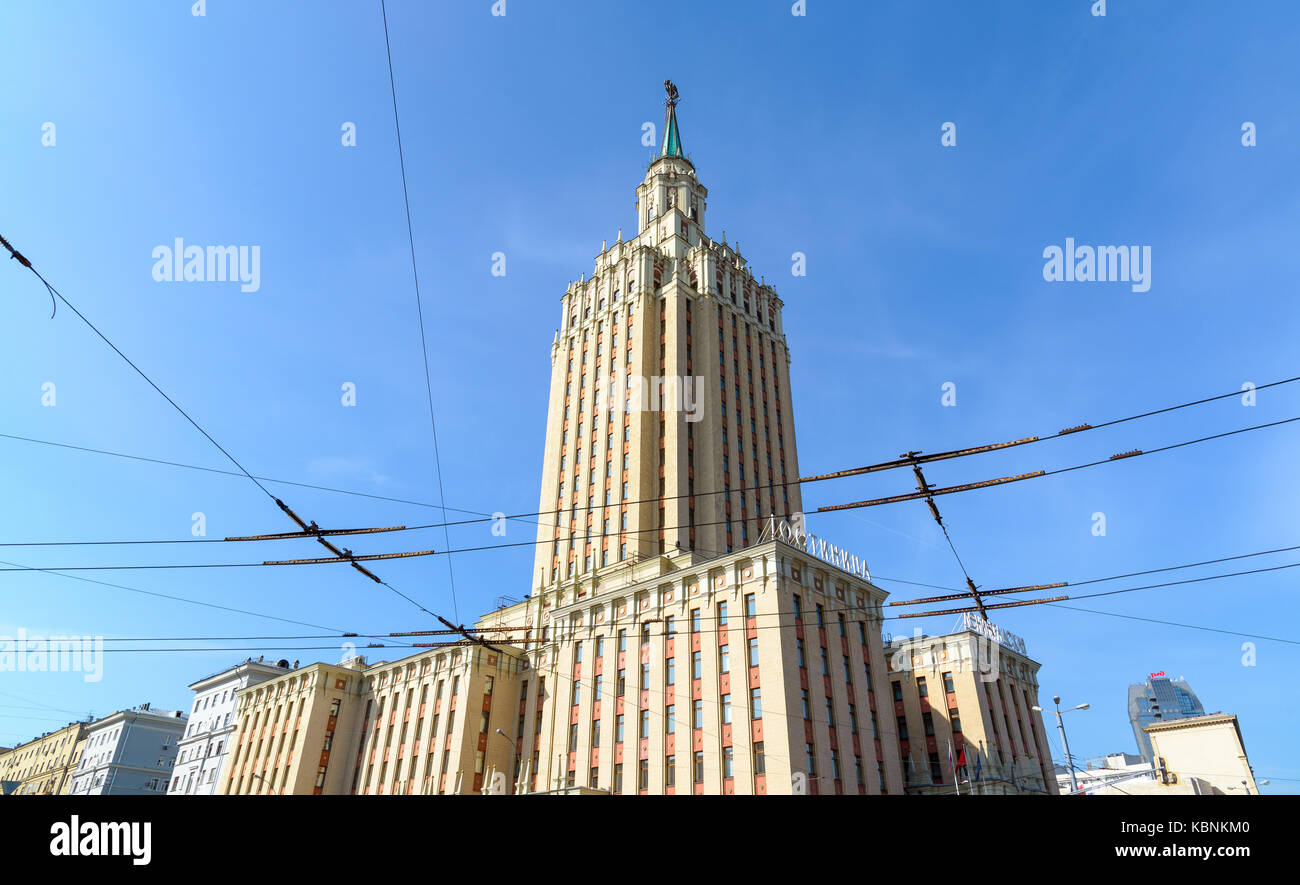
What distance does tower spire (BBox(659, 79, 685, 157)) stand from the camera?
9412cm

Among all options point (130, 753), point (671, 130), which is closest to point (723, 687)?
point (671, 130)

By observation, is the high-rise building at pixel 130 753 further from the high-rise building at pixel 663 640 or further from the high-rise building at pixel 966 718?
the high-rise building at pixel 966 718

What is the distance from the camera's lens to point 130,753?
342ft

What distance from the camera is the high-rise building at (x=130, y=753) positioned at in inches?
4045

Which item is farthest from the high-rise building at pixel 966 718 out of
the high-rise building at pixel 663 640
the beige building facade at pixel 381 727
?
the beige building facade at pixel 381 727

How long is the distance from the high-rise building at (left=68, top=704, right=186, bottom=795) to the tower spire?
110354 millimetres

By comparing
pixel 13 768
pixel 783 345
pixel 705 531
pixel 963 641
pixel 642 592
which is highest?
pixel 783 345

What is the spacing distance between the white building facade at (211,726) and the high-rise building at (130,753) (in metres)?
13.8

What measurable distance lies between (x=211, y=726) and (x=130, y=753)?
894 inches
